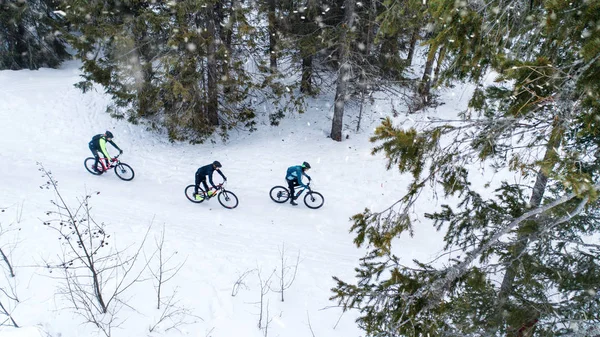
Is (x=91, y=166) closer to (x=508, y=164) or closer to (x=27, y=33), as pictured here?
(x=27, y=33)

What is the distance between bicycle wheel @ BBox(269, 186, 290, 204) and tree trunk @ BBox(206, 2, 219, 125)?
18.7ft

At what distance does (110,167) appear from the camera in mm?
12805

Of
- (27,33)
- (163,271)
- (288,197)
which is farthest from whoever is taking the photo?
(27,33)

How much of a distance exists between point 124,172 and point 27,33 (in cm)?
1416

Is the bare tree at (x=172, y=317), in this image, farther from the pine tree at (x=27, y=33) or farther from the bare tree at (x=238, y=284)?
the pine tree at (x=27, y=33)

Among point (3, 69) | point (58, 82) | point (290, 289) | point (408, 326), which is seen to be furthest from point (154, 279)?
point (3, 69)

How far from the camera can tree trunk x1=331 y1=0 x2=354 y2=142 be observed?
44.7ft

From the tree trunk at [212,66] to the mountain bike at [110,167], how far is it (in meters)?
4.29

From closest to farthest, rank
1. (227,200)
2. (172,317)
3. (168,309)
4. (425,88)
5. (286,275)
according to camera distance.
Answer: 1. (172,317)
2. (168,309)
3. (286,275)
4. (227,200)
5. (425,88)

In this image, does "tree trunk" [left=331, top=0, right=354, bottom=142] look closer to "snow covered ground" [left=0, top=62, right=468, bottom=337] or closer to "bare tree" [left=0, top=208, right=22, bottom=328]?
"snow covered ground" [left=0, top=62, right=468, bottom=337]

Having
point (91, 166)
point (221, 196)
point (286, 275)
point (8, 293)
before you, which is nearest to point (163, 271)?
point (8, 293)

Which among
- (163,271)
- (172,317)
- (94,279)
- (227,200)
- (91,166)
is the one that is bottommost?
(227,200)

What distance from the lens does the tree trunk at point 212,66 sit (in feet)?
47.5

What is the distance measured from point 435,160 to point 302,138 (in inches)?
507
